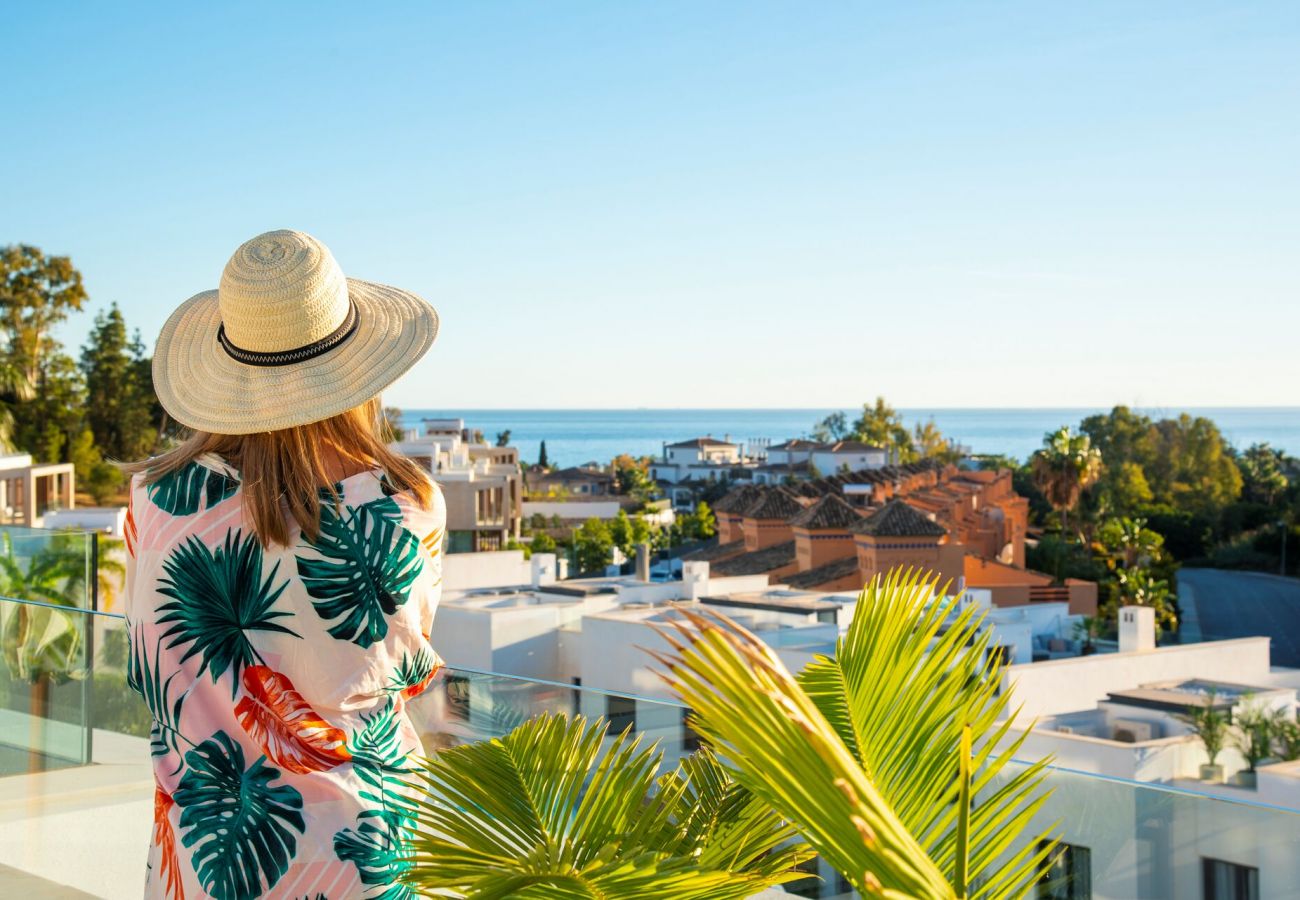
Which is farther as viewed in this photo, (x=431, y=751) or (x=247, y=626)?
(x=431, y=751)

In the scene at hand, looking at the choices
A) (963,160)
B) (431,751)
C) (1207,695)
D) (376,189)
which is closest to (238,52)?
(376,189)

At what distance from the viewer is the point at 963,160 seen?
276ft

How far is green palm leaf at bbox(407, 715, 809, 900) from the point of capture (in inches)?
70.8

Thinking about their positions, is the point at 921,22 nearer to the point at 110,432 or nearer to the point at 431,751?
the point at 110,432

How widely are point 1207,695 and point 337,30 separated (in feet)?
94.8

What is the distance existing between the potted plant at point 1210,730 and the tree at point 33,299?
1489 inches

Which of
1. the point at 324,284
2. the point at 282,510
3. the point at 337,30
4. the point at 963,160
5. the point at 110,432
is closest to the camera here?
the point at 282,510

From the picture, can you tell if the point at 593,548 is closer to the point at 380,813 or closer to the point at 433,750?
the point at 433,750

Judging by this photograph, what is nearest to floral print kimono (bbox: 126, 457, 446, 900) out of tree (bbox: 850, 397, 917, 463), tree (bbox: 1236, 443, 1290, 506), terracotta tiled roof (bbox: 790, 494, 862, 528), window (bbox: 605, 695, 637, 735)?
window (bbox: 605, 695, 637, 735)

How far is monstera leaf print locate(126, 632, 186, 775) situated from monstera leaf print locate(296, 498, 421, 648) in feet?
0.80

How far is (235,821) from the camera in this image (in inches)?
71.1

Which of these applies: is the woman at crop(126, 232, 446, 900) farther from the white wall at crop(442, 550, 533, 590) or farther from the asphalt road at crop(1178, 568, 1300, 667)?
the asphalt road at crop(1178, 568, 1300, 667)

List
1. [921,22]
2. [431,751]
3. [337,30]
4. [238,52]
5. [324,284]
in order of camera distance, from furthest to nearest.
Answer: [921,22] → [238,52] → [337,30] → [431,751] → [324,284]

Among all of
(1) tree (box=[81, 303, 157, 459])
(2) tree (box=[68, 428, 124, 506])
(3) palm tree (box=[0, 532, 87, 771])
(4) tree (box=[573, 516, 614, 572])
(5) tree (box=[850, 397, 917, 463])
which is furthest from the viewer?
(5) tree (box=[850, 397, 917, 463])
